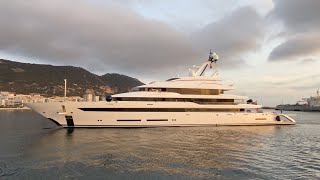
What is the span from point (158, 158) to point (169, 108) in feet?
56.8

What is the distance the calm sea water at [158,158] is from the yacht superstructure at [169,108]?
20.8 feet

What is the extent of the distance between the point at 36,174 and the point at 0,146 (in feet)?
32.2

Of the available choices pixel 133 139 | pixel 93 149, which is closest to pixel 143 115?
pixel 133 139

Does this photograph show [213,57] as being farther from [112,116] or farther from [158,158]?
[158,158]

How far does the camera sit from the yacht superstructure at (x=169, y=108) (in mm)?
33562

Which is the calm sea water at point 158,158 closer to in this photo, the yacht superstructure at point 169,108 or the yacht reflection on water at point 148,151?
the yacht reflection on water at point 148,151

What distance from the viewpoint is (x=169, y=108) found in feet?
→ 116

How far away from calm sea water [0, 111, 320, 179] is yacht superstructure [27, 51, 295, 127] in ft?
20.8

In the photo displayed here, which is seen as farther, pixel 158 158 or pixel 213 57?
pixel 213 57

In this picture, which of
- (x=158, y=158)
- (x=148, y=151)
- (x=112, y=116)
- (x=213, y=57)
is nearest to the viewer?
(x=158, y=158)

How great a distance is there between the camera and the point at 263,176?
14883 mm

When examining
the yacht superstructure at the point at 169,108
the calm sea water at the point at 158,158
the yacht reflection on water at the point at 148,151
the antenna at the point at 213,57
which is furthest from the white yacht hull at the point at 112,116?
the antenna at the point at 213,57

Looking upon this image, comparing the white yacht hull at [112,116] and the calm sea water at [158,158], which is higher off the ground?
the white yacht hull at [112,116]

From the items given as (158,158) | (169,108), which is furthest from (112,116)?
(158,158)
